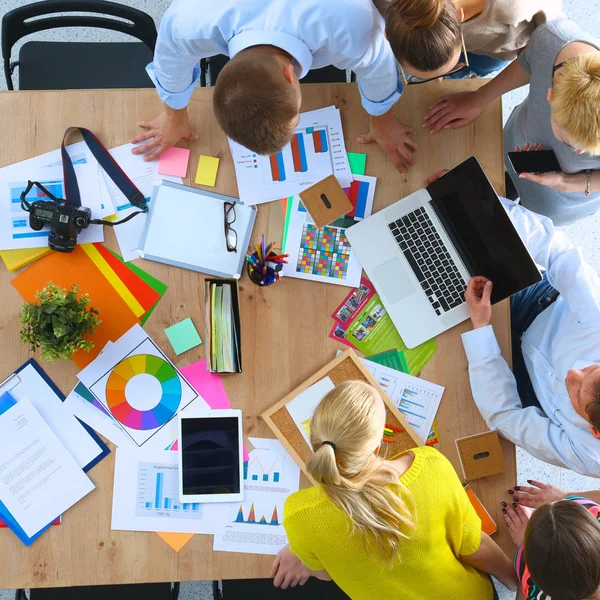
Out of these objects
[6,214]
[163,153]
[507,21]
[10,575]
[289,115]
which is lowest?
[10,575]

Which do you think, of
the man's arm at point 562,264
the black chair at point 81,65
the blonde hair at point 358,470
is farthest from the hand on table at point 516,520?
the black chair at point 81,65

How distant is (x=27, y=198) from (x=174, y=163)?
0.38 m

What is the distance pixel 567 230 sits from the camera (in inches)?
93.4

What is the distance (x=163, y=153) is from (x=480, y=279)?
862 mm

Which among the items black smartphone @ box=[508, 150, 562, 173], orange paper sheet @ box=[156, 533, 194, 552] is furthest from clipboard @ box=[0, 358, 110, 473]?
black smartphone @ box=[508, 150, 562, 173]

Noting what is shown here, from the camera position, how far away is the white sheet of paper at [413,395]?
1501mm

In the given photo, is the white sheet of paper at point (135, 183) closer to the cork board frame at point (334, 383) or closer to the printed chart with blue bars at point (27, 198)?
the printed chart with blue bars at point (27, 198)

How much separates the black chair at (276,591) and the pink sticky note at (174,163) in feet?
3.77

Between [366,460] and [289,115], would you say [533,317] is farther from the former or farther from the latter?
[289,115]

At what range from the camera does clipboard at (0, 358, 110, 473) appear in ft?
4.81

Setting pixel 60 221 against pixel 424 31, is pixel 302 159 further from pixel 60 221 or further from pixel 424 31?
pixel 60 221

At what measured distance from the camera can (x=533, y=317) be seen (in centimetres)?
174

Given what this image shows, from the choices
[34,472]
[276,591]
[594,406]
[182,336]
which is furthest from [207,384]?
[594,406]

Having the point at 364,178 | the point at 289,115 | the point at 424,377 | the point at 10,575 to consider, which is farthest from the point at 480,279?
the point at 10,575
